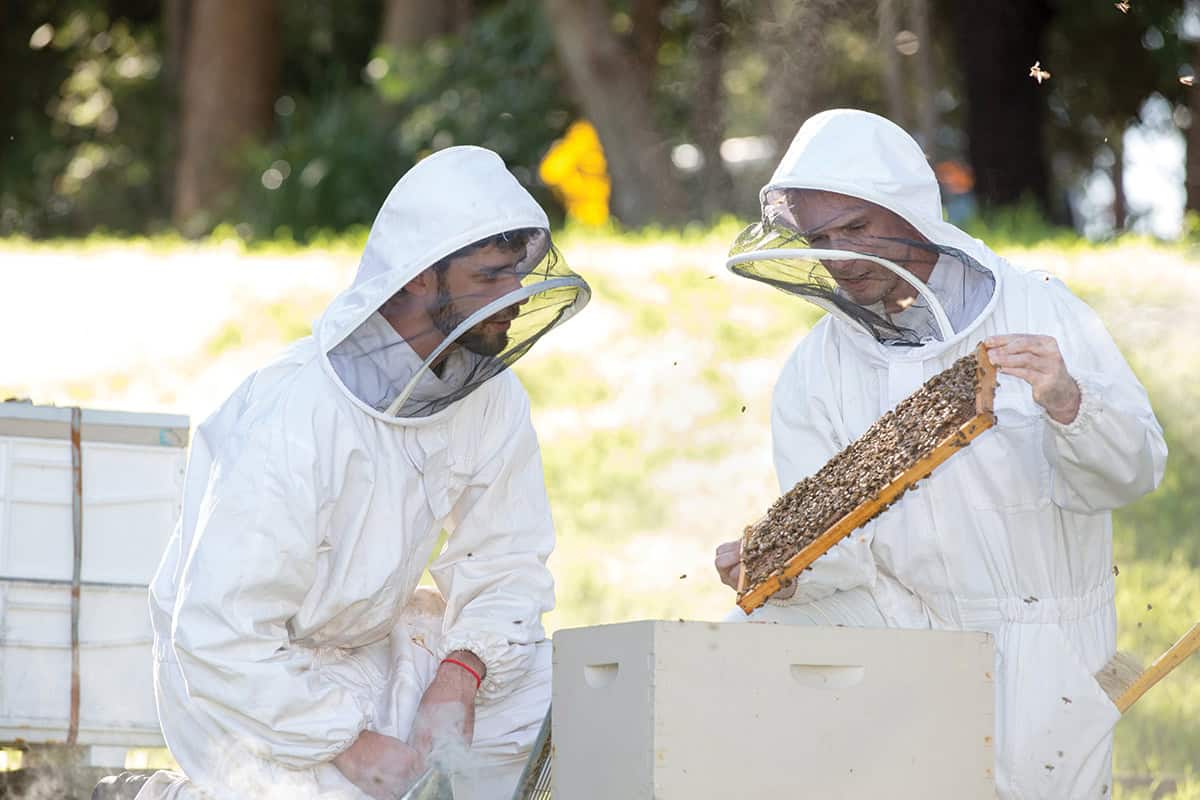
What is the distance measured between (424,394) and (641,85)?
8.72 meters

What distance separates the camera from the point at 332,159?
14742 millimetres

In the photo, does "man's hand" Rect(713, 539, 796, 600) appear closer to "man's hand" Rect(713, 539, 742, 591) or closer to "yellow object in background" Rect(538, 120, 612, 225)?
"man's hand" Rect(713, 539, 742, 591)

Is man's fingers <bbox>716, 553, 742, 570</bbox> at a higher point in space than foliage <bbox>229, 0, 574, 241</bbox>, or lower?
lower

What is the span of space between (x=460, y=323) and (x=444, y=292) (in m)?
0.09

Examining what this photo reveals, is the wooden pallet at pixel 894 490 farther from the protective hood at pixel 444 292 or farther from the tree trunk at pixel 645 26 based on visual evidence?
the tree trunk at pixel 645 26

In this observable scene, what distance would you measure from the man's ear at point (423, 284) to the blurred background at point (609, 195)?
1496 mm

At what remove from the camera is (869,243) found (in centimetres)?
352

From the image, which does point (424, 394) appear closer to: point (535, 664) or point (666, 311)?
point (535, 664)

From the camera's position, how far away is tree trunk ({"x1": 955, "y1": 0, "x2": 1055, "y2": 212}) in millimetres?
12227

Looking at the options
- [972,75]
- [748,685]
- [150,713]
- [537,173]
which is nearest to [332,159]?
[537,173]

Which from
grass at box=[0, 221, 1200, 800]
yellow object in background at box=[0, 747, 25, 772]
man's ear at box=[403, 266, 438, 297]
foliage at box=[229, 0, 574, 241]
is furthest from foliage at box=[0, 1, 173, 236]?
man's ear at box=[403, 266, 438, 297]

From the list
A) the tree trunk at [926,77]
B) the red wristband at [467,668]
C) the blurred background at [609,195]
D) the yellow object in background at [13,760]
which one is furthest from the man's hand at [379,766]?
the tree trunk at [926,77]

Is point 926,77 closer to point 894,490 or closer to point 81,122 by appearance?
point 894,490

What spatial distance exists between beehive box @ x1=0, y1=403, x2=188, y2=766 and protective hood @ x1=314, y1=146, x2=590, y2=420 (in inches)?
37.1
